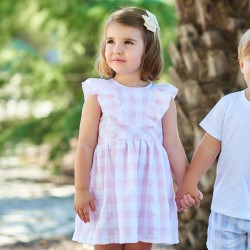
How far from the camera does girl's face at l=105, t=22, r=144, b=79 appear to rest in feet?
9.18

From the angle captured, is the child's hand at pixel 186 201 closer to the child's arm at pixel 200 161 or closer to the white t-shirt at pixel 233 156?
the child's arm at pixel 200 161

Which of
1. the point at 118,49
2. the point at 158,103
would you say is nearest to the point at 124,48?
the point at 118,49

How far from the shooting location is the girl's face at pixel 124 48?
2799mm

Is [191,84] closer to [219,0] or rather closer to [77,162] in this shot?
[219,0]

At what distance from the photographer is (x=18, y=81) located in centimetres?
857

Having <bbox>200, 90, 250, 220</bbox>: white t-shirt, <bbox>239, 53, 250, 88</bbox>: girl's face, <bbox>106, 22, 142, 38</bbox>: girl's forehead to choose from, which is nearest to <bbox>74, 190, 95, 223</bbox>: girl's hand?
<bbox>200, 90, 250, 220</bbox>: white t-shirt

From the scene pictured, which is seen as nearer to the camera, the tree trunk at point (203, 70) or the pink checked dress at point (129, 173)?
the pink checked dress at point (129, 173)

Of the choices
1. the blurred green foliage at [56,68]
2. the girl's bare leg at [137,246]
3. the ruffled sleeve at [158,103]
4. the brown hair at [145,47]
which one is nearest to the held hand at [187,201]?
the girl's bare leg at [137,246]

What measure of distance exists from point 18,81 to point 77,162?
5923 mm

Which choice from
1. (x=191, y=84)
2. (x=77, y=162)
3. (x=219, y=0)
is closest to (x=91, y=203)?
(x=77, y=162)

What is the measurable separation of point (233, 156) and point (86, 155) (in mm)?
570

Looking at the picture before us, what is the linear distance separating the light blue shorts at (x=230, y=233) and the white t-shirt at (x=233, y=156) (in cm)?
3

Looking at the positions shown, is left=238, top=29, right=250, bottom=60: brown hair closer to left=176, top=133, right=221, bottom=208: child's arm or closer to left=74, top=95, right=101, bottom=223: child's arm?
left=176, top=133, right=221, bottom=208: child's arm

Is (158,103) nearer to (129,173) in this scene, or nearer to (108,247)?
(129,173)
